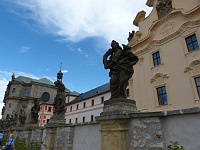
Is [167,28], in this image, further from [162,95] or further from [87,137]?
[87,137]

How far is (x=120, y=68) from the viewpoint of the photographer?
13.8ft

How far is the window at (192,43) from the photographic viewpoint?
11.9 meters

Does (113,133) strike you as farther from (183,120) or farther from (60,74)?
(60,74)

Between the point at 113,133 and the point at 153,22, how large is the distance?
1494 centimetres

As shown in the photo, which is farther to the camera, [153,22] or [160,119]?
[153,22]

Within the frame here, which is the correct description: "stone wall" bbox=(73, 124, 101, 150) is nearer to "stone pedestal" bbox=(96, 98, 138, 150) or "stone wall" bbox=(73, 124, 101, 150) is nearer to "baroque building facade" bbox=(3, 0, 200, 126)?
"stone pedestal" bbox=(96, 98, 138, 150)

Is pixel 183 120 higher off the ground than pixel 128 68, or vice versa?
pixel 128 68

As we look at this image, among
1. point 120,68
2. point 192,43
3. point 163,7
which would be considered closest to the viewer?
point 120,68

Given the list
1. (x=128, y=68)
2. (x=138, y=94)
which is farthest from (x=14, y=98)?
(x=128, y=68)

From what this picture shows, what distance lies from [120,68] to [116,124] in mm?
1537

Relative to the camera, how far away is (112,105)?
3.90m

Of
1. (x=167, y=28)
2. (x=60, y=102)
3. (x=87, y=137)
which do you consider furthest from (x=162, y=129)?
(x=167, y=28)

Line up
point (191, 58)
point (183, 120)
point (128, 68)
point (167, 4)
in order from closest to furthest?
point (183, 120)
point (128, 68)
point (191, 58)
point (167, 4)

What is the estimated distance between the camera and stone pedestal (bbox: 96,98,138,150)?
11.2ft
